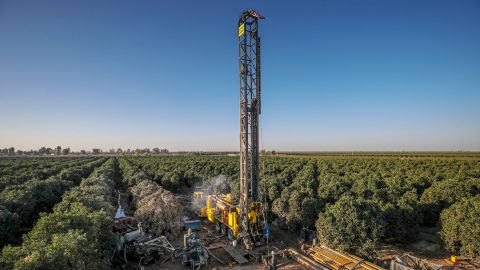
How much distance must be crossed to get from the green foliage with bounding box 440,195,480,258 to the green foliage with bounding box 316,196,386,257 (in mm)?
3763

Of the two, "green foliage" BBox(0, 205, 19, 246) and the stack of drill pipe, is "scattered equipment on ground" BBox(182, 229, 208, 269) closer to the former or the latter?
the stack of drill pipe

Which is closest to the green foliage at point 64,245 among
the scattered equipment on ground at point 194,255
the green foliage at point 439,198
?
the scattered equipment on ground at point 194,255

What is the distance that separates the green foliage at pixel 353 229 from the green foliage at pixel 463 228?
12.3ft

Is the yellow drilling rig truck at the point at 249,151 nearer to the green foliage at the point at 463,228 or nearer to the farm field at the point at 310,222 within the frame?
the farm field at the point at 310,222

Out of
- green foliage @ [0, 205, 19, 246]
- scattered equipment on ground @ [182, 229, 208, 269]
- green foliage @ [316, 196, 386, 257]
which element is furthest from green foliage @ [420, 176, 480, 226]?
green foliage @ [0, 205, 19, 246]

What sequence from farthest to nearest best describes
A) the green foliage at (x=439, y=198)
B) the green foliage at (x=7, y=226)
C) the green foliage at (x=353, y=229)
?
the green foliage at (x=439, y=198), the green foliage at (x=7, y=226), the green foliage at (x=353, y=229)

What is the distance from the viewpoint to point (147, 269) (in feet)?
44.9

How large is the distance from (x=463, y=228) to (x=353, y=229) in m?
5.72

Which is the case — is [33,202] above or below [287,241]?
above

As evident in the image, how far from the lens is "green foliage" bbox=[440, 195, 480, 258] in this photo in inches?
523

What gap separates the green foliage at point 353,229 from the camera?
13.7 metres

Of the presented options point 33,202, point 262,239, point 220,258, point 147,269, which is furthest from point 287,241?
point 33,202

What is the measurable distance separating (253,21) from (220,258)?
14.2 meters

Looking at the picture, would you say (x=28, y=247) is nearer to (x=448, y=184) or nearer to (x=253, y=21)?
(x=253, y=21)
